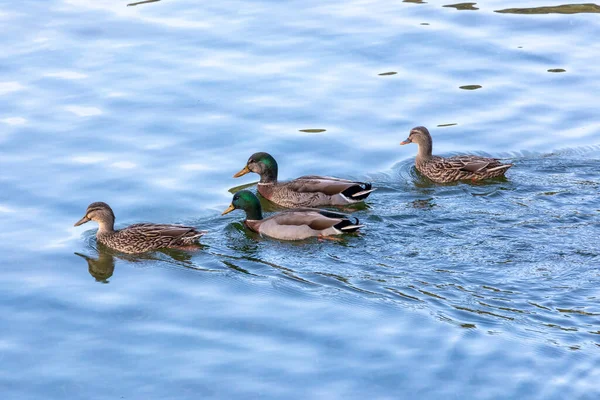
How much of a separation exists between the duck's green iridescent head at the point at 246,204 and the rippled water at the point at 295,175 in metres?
0.25

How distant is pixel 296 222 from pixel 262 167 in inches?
61.0

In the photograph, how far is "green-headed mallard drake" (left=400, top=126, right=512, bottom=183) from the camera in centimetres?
1366

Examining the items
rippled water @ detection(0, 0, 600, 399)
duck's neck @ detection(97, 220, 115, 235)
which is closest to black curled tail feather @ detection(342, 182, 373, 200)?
rippled water @ detection(0, 0, 600, 399)

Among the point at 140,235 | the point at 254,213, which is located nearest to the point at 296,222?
the point at 254,213

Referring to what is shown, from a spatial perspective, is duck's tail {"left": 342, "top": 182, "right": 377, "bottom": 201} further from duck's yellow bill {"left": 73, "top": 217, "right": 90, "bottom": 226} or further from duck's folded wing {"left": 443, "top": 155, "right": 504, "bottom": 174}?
duck's yellow bill {"left": 73, "top": 217, "right": 90, "bottom": 226}

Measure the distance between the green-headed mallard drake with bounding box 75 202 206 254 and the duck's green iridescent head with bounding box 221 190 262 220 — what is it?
83 cm

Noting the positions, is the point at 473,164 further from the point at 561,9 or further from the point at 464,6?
the point at 561,9

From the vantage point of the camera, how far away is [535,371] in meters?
8.91

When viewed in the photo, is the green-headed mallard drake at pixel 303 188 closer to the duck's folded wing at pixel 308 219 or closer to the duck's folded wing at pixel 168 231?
the duck's folded wing at pixel 308 219

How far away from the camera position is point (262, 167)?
13641 millimetres

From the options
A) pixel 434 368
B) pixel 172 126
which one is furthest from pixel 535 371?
pixel 172 126

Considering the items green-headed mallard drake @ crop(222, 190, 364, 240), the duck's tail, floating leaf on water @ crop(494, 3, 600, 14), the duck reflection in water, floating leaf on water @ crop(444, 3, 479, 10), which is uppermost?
floating leaf on water @ crop(444, 3, 479, 10)

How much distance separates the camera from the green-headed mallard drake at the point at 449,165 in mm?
13664

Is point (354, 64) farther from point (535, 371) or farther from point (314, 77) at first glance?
point (535, 371)
